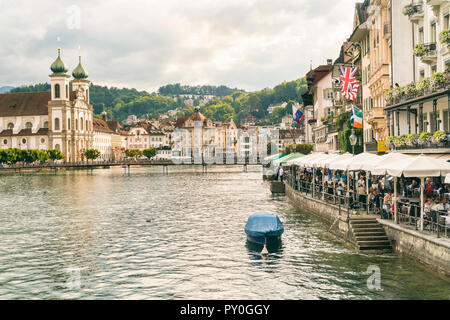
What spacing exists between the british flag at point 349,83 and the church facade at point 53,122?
502 ft

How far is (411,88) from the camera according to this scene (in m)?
36.2

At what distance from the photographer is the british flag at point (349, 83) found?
43.2 metres

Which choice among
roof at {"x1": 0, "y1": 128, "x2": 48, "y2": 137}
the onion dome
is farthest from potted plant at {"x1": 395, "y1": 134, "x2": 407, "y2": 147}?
the onion dome

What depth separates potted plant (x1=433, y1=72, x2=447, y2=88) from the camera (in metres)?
31.3

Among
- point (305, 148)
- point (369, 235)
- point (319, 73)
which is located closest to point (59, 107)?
point (305, 148)

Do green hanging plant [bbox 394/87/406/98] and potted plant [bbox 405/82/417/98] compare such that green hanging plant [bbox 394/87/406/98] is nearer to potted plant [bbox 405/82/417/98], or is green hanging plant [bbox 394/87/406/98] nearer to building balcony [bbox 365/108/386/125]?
potted plant [bbox 405/82/417/98]

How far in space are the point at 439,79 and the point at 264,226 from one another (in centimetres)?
1289

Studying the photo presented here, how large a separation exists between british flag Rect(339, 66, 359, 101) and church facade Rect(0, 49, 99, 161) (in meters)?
153

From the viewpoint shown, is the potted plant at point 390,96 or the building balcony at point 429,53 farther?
the potted plant at point 390,96

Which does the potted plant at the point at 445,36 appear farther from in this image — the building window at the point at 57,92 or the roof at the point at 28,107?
the roof at the point at 28,107

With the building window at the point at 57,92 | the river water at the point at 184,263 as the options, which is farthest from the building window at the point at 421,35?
the building window at the point at 57,92
